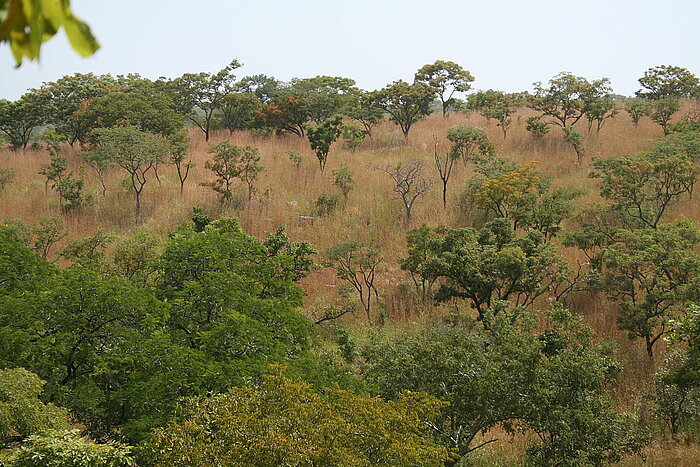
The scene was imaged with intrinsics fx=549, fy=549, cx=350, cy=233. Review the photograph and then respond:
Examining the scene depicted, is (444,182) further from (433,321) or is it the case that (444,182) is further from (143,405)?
(143,405)

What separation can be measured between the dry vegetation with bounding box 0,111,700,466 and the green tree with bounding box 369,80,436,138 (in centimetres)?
150

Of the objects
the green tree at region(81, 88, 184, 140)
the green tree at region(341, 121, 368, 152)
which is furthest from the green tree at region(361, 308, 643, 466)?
the green tree at region(81, 88, 184, 140)

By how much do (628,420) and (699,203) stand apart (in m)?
14.8

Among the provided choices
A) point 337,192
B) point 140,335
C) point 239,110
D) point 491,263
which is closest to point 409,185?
point 337,192

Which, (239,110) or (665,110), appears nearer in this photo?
(665,110)

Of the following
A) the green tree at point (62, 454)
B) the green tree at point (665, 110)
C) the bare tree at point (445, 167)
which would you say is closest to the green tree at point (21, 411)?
the green tree at point (62, 454)

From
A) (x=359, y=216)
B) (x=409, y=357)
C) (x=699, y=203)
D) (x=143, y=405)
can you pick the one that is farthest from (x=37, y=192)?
(x=699, y=203)

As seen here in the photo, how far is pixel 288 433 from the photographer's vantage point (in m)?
7.80

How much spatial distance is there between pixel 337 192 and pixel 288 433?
20.9 m

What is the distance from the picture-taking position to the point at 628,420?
12.9 metres

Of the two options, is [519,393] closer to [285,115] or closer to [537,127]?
[537,127]

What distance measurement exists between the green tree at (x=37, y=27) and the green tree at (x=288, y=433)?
22.3 ft

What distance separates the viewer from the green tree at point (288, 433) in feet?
24.1

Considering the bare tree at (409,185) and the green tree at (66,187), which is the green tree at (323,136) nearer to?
the bare tree at (409,185)
